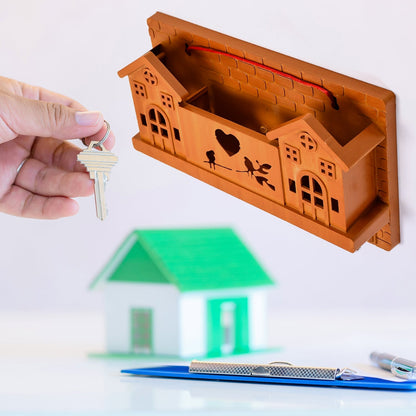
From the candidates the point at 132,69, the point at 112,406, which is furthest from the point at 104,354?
the point at 132,69

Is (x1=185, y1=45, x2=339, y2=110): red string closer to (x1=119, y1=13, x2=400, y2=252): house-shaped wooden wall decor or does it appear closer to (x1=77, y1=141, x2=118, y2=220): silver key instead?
(x1=119, y1=13, x2=400, y2=252): house-shaped wooden wall decor

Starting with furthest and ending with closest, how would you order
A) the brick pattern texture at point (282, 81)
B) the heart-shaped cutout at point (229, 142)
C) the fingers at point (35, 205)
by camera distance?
the fingers at point (35, 205) → the heart-shaped cutout at point (229, 142) → the brick pattern texture at point (282, 81)

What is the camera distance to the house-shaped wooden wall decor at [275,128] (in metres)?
0.91

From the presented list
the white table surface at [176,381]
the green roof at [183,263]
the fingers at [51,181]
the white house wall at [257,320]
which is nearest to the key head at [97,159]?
the fingers at [51,181]

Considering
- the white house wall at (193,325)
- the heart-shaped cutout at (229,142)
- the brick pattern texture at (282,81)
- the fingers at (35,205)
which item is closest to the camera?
the brick pattern texture at (282,81)

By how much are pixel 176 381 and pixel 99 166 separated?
309 millimetres

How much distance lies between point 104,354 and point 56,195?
1.18 ft

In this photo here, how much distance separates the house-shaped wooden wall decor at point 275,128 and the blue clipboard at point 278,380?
17cm

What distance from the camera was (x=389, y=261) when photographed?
1865 mm

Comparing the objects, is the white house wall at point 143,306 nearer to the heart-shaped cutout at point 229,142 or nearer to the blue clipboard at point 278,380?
the blue clipboard at point 278,380

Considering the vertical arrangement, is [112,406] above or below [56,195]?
below

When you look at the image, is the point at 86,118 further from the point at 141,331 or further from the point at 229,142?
the point at 141,331

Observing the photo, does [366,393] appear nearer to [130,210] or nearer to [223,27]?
[223,27]

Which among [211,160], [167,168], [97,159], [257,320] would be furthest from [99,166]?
[167,168]
